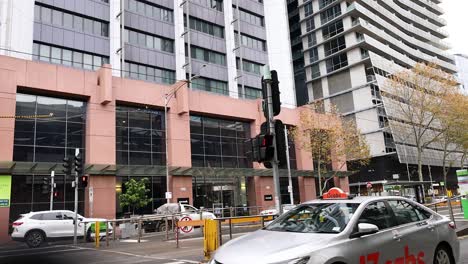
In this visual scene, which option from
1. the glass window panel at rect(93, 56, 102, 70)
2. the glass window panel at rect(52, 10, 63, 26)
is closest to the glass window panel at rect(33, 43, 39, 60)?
the glass window panel at rect(52, 10, 63, 26)

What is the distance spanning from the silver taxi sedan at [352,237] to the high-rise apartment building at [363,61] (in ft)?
170

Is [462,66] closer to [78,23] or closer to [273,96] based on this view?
[78,23]

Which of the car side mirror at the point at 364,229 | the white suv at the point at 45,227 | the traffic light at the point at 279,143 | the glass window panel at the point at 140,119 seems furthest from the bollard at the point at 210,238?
A: the glass window panel at the point at 140,119

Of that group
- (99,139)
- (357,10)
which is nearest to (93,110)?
(99,139)

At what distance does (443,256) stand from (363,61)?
58612 mm

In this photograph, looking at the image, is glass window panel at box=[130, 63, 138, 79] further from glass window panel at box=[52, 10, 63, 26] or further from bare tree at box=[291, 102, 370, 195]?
bare tree at box=[291, 102, 370, 195]

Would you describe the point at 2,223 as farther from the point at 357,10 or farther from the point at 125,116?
the point at 357,10

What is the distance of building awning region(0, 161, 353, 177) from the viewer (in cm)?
2595

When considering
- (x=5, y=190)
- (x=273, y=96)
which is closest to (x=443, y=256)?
(x=273, y=96)

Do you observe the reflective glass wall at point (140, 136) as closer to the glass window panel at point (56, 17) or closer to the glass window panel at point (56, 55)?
the glass window panel at point (56, 55)

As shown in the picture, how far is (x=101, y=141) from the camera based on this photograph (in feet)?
98.3

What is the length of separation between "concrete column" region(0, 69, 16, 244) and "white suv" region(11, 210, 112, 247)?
7191 mm

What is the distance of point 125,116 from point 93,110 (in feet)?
9.50

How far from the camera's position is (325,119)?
128ft
